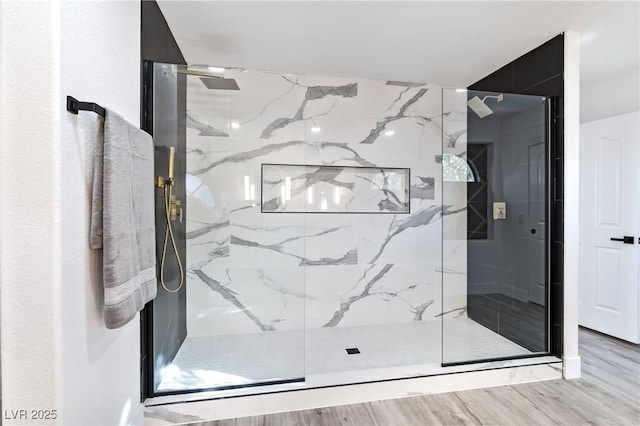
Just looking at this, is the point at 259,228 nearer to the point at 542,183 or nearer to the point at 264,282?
the point at 264,282

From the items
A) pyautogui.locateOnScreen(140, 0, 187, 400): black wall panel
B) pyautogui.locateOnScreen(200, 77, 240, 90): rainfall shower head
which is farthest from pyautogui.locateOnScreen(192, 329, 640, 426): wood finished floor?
pyautogui.locateOnScreen(200, 77, 240, 90): rainfall shower head

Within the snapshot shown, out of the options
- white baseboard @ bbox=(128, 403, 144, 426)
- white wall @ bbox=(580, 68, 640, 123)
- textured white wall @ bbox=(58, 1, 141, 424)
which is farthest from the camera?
white wall @ bbox=(580, 68, 640, 123)

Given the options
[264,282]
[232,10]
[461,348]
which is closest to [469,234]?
[461,348]

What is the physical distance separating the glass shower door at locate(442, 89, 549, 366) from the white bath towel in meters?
2.08

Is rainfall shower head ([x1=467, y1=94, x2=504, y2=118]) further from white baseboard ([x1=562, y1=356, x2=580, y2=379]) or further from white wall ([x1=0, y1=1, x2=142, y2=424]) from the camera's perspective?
white wall ([x1=0, y1=1, x2=142, y2=424])

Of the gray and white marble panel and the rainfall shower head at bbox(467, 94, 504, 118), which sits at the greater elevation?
the rainfall shower head at bbox(467, 94, 504, 118)

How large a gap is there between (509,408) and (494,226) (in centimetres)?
151

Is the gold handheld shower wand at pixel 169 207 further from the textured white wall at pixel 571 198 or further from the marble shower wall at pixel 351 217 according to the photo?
the textured white wall at pixel 571 198

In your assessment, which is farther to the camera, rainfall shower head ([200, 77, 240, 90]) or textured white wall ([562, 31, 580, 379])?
textured white wall ([562, 31, 580, 379])

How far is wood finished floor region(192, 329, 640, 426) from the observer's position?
1.80 m

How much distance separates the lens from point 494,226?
2887 millimetres

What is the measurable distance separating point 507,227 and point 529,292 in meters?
0.56

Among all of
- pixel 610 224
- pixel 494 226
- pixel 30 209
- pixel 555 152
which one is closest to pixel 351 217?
pixel 494 226

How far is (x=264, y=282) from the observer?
225cm
